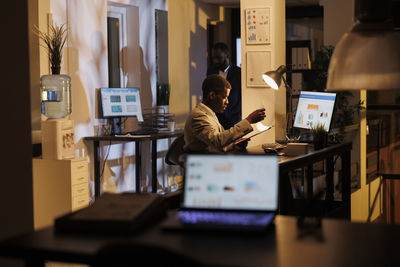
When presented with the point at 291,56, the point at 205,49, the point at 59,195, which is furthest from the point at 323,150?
the point at 205,49

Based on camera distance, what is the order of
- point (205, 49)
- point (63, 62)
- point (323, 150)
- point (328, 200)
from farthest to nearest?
point (205, 49) → point (63, 62) → point (328, 200) → point (323, 150)

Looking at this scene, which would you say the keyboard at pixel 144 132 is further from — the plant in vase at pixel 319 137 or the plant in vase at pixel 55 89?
the plant in vase at pixel 319 137

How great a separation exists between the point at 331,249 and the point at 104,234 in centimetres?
73

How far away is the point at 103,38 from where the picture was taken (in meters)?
6.75

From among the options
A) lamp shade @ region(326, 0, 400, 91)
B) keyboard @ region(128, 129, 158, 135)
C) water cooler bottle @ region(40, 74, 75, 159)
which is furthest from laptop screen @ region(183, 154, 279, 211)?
keyboard @ region(128, 129, 158, 135)

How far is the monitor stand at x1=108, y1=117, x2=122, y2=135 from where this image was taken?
666 cm

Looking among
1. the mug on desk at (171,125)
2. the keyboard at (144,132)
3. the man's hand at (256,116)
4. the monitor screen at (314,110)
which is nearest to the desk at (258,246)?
the man's hand at (256,116)

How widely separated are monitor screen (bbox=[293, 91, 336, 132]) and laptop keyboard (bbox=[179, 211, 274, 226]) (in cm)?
284

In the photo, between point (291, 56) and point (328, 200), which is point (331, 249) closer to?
point (328, 200)

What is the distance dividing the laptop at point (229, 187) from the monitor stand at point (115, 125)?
4.53 m

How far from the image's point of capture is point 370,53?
2.24m

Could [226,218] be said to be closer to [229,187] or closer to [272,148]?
[229,187]

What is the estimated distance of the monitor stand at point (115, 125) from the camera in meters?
6.66

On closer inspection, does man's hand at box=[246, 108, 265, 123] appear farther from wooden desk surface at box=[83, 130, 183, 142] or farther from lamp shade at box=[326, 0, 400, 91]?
lamp shade at box=[326, 0, 400, 91]
